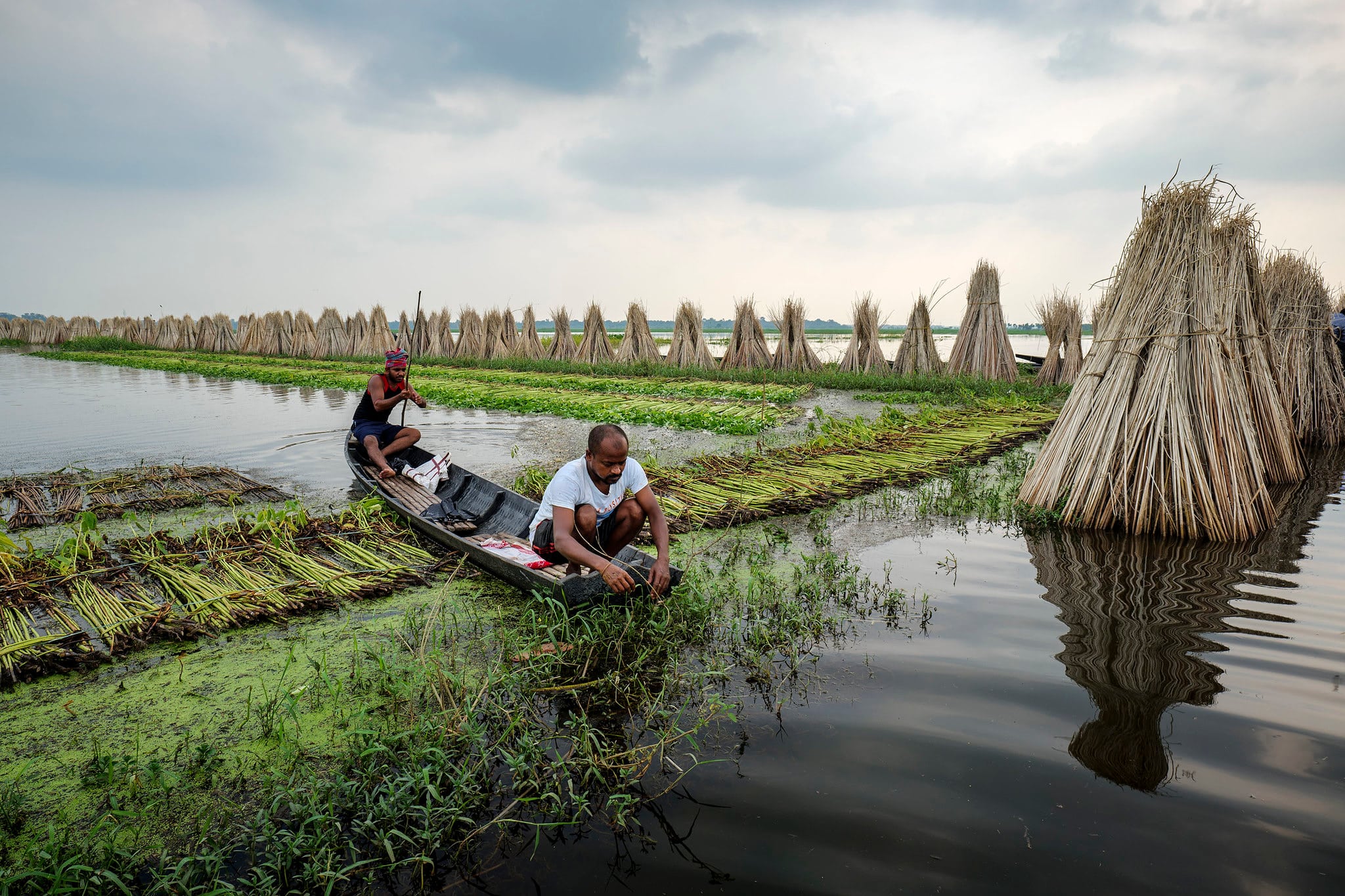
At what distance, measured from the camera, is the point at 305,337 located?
90.4ft

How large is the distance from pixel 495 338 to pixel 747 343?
939 cm

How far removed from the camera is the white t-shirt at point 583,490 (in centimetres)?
379

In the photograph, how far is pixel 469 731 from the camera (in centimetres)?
260

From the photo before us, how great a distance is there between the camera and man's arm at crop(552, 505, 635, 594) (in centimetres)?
351

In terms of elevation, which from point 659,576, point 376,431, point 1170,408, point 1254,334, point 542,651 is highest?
point 1254,334

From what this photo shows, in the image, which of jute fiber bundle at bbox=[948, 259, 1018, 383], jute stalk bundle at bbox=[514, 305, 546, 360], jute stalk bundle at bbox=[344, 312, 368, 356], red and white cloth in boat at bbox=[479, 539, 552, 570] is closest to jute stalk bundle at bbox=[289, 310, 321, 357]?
jute stalk bundle at bbox=[344, 312, 368, 356]

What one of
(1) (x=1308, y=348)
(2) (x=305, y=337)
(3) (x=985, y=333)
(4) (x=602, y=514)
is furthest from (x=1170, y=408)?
(2) (x=305, y=337)

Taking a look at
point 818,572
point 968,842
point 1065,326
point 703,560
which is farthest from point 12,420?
point 1065,326

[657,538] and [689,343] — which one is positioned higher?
[689,343]

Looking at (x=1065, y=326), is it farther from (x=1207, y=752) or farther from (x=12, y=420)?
(x=12, y=420)

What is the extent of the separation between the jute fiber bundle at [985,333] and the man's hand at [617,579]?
1379cm

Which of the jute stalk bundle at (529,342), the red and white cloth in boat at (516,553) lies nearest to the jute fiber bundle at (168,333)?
the jute stalk bundle at (529,342)

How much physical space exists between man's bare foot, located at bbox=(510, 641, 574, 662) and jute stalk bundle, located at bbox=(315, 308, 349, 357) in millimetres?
26192

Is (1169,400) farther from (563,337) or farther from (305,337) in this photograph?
(305,337)
